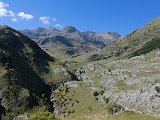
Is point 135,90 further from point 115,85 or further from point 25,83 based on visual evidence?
point 25,83

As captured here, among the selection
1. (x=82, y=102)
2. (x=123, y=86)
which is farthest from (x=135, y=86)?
(x=82, y=102)

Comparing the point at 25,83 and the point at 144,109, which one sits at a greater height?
the point at 25,83

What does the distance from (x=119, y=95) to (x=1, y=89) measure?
222 feet

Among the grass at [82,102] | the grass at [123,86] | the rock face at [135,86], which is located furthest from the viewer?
the grass at [123,86]

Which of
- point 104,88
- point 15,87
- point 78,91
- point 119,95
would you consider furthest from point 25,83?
point 119,95

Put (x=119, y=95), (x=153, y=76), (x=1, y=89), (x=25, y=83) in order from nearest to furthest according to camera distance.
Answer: (x=119, y=95) → (x=153, y=76) → (x=1, y=89) → (x=25, y=83)

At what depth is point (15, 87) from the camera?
179250 mm

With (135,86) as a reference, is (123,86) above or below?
above

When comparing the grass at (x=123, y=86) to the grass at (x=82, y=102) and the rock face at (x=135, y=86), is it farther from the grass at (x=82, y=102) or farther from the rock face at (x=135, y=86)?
the grass at (x=82, y=102)

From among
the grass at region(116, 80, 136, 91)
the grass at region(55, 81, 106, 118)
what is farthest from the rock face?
the grass at region(55, 81, 106, 118)

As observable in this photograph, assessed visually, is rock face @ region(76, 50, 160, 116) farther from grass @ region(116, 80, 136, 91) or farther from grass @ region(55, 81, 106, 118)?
grass @ region(55, 81, 106, 118)

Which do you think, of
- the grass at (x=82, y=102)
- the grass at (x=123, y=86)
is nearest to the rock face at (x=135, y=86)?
the grass at (x=123, y=86)

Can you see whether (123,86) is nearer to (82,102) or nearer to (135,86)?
(135,86)

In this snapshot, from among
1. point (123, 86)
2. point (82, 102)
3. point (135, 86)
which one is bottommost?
point (82, 102)
